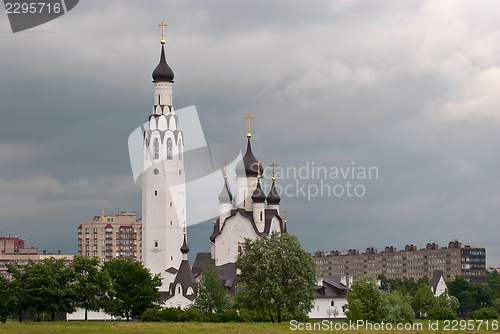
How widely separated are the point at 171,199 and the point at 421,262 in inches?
3253

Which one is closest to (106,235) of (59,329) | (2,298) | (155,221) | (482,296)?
(482,296)

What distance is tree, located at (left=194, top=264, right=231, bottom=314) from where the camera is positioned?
62.8m

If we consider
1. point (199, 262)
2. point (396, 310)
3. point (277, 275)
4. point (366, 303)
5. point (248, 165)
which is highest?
point (248, 165)

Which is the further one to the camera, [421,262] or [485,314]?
[421,262]

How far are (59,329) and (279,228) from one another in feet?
160

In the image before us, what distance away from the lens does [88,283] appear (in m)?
57.6

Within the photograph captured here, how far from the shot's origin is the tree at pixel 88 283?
5706cm

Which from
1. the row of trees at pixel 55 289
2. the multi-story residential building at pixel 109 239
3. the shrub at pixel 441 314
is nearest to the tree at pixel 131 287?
the row of trees at pixel 55 289

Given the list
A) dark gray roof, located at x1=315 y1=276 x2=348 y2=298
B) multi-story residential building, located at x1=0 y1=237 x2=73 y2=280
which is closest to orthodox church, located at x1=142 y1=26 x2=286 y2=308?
dark gray roof, located at x1=315 y1=276 x2=348 y2=298

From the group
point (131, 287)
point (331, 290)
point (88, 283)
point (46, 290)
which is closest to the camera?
point (46, 290)

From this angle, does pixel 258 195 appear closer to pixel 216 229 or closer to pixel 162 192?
pixel 216 229

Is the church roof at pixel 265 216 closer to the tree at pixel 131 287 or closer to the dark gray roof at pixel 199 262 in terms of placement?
the dark gray roof at pixel 199 262

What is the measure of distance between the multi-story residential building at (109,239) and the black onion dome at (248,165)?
324ft

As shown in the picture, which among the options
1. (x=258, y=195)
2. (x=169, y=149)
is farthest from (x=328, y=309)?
(x=169, y=149)
